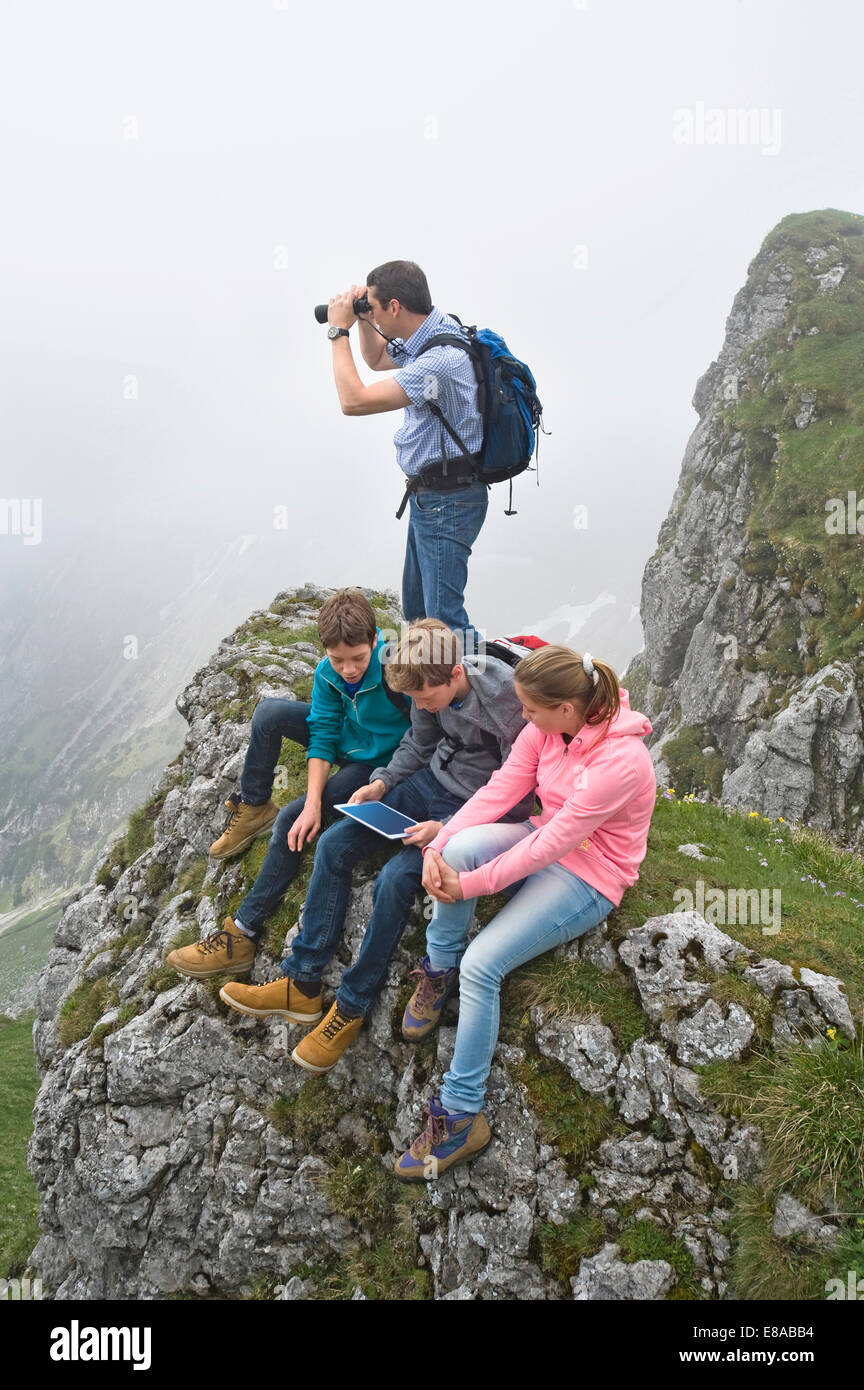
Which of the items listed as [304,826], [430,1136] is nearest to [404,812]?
[304,826]

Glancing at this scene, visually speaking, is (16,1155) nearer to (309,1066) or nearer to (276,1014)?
(276,1014)

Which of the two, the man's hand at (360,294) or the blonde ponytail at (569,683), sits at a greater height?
the man's hand at (360,294)

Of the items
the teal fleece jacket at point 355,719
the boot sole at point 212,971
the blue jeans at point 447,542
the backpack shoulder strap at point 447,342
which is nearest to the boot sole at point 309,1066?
the boot sole at point 212,971

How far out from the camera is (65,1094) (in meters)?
9.55

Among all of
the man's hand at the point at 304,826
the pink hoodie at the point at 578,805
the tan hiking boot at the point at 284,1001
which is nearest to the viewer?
the pink hoodie at the point at 578,805

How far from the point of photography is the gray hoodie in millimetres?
7520

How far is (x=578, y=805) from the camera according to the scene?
6105 mm

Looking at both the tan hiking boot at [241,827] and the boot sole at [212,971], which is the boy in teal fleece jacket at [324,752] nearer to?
the boot sole at [212,971]

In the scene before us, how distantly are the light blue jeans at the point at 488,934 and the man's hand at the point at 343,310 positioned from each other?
573cm

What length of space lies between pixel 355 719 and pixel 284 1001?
3435 millimetres

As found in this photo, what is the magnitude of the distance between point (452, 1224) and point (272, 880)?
4.09 m

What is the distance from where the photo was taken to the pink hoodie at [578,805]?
6141 mm
